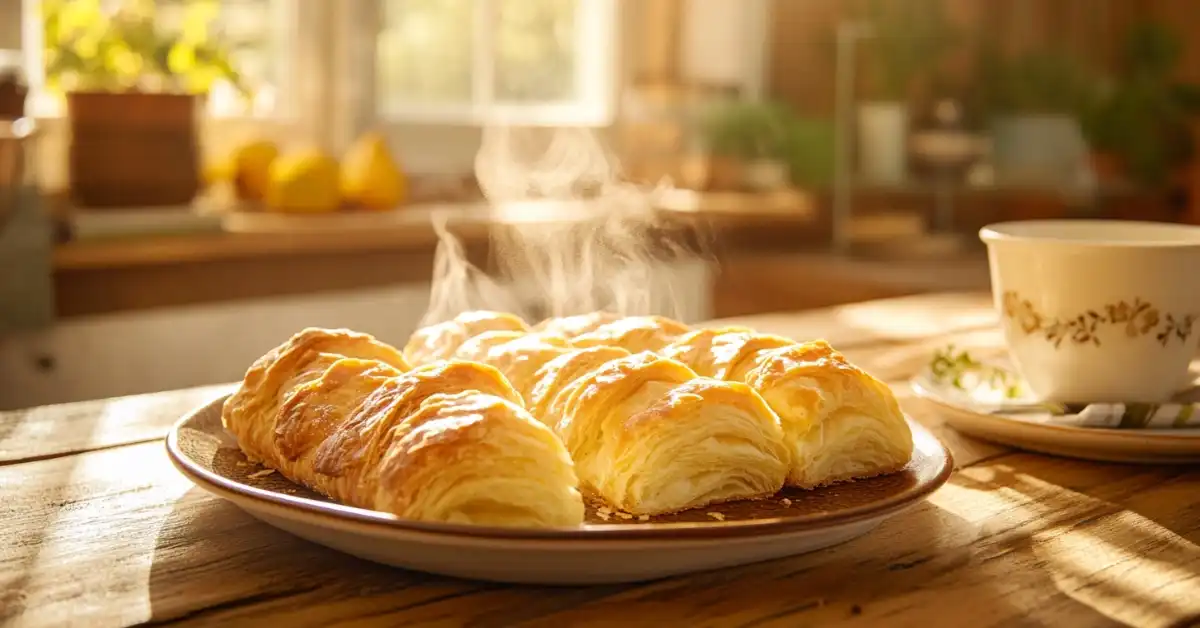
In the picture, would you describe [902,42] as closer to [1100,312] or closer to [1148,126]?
[1148,126]

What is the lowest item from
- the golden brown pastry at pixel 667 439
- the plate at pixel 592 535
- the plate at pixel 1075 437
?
the plate at pixel 1075 437

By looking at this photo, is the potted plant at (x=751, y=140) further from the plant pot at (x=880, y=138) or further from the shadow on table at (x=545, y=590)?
the shadow on table at (x=545, y=590)

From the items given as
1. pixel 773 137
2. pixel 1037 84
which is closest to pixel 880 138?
pixel 773 137

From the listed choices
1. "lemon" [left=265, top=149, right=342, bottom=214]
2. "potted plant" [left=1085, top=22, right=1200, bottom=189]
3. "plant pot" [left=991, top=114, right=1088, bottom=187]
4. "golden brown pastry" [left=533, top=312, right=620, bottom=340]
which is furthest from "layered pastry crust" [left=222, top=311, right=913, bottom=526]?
"potted plant" [left=1085, top=22, right=1200, bottom=189]

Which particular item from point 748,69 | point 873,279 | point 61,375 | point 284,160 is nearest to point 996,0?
point 748,69

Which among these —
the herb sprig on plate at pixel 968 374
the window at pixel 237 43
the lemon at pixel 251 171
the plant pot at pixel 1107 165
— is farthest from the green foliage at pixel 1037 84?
the herb sprig on plate at pixel 968 374

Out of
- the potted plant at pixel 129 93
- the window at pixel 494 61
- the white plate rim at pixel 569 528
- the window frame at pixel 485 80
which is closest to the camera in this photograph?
the white plate rim at pixel 569 528

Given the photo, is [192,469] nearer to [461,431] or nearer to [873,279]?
[461,431]

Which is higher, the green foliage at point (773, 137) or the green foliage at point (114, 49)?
the green foliage at point (114, 49)
